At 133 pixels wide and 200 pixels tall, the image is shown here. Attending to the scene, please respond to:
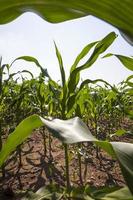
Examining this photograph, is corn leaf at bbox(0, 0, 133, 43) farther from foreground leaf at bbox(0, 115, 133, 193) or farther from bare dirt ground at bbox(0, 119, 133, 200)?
bare dirt ground at bbox(0, 119, 133, 200)

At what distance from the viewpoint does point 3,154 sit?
1.98 ft

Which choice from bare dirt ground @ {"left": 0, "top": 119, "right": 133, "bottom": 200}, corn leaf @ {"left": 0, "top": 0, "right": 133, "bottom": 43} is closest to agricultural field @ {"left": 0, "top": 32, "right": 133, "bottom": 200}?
bare dirt ground @ {"left": 0, "top": 119, "right": 133, "bottom": 200}

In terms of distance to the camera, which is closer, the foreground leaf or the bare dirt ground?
the foreground leaf

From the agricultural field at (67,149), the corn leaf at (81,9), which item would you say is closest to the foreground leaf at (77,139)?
the agricultural field at (67,149)

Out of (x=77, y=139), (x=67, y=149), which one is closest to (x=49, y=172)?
(x=67, y=149)

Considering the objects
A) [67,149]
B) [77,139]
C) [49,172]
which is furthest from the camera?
[49,172]

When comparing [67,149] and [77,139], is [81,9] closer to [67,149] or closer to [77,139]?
[77,139]

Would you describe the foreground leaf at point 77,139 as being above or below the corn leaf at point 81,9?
below

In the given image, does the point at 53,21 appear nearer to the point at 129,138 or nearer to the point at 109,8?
the point at 109,8

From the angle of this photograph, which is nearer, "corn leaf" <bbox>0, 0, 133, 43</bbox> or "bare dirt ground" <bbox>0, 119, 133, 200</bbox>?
"corn leaf" <bbox>0, 0, 133, 43</bbox>

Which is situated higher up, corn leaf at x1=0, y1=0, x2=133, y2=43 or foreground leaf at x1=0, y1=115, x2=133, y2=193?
corn leaf at x1=0, y1=0, x2=133, y2=43

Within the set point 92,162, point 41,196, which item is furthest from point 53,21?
point 92,162

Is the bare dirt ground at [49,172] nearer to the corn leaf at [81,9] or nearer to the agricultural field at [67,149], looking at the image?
the agricultural field at [67,149]

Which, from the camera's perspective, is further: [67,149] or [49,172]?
[49,172]
